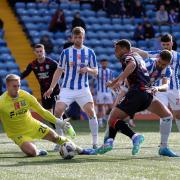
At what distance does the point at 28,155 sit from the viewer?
10.6 m

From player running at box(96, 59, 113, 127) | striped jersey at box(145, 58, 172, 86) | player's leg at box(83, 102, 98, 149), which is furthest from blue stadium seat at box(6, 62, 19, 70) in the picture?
striped jersey at box(145, 58, 172, 86)

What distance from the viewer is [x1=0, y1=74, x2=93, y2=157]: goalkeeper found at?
33.8 ft

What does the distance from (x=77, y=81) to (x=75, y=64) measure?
29 cm

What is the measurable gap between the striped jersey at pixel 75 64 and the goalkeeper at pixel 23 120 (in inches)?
52.8

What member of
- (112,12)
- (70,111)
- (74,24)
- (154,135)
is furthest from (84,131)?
(112,12)

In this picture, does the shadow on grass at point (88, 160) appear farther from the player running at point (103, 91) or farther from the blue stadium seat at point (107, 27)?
the blue stadium seat at point (107, 27)

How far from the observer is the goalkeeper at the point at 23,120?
10.3 meters

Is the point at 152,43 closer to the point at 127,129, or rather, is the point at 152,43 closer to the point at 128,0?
the point at 128,0

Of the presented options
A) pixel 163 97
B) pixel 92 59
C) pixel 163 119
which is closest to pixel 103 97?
pixel 163 97

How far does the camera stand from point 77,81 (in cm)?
1175

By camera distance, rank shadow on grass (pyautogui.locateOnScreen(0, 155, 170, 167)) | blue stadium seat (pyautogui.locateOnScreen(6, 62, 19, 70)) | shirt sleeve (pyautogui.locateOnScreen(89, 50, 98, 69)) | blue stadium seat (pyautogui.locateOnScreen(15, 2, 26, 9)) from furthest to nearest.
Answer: blue stadium seat (pyautogui.locateOnScreen(15, 2, 26, 9))
blue stadium seat (pyautogui.locateOnScreen(6, 62, 19, 70))
shirt sleeve (pyautogui.locateOnScreen(89, 50, 98, 69))
shadow on grass (pyautogui.locateOnScreen(0, 155, 170, 167))

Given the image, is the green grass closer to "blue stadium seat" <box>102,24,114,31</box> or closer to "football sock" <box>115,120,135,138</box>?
"football sock" <box>115,120,135,138</box>

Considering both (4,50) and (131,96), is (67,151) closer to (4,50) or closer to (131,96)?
(131,96)

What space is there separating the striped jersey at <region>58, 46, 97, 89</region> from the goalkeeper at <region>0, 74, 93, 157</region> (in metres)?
1.34
